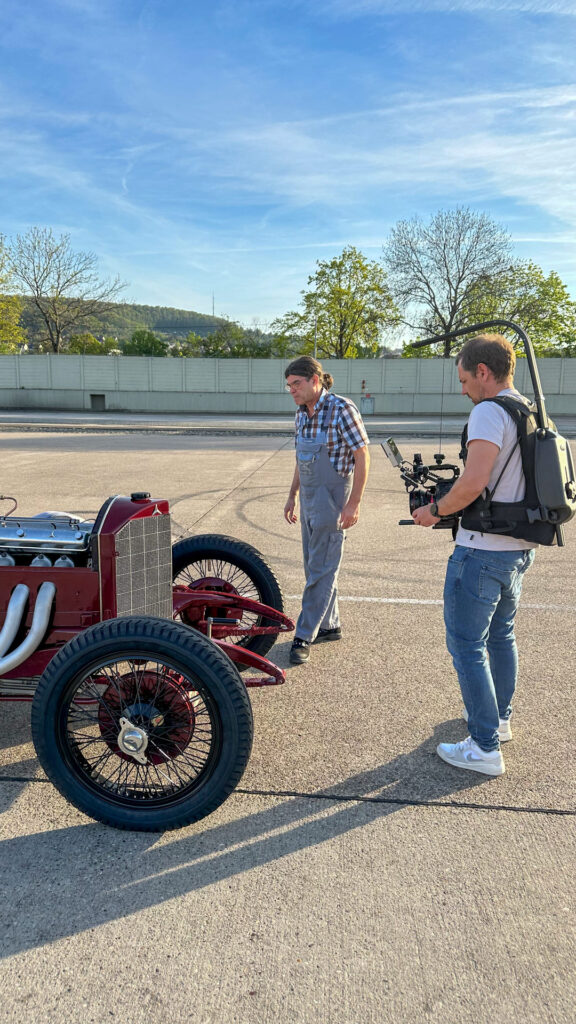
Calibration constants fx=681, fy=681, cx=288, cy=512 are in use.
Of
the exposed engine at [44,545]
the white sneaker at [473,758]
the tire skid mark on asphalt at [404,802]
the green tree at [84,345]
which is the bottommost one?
the tire skid mark on asphalt at [404,802]

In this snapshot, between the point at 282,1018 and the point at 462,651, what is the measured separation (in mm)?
1497

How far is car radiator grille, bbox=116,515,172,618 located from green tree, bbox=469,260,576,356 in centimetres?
4699

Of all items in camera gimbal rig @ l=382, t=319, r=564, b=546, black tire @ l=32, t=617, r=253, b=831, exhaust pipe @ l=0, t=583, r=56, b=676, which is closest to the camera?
black tire @ l=32, t=617, r=253, b=831

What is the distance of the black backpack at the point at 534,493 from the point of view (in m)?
2.58

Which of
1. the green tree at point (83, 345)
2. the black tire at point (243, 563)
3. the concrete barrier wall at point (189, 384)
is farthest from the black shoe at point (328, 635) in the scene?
the green tree at point (83, 345)

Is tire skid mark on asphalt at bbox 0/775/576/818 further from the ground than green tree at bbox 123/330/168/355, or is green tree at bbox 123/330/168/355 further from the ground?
green tree at bbox 123/330/168/355

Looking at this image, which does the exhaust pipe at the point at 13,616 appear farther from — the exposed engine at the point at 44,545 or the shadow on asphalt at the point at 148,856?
the shadow on asphalt at the point at 148,856

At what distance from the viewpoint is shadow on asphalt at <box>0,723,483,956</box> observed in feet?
7.14

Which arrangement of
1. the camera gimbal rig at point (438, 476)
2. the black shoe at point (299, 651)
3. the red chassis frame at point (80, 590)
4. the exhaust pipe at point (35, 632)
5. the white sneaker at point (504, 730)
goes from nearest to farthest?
the camera gimbal rig at point (438, 476)
the exhaust pipe at point (35, 632)
the red chassis frame at point (80, 590)
the white sneaker at point (504, 730)
the black shoe at point (299, 651)

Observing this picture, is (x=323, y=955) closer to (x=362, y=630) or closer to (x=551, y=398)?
(x=362, y=630)

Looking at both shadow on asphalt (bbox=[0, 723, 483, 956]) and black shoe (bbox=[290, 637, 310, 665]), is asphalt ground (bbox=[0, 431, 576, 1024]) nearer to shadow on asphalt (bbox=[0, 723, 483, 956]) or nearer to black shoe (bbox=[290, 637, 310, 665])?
shadow on asphalt (bbox=[0, 723, 483, 956])

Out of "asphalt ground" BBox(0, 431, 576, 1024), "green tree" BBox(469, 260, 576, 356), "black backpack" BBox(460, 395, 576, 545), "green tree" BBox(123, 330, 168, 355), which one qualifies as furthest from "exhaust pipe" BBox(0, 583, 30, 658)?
"green tree" BBox(123, 330, 168, 355)

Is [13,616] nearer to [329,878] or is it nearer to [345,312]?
[329,878]

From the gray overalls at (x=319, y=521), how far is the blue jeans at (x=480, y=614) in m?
1.24
